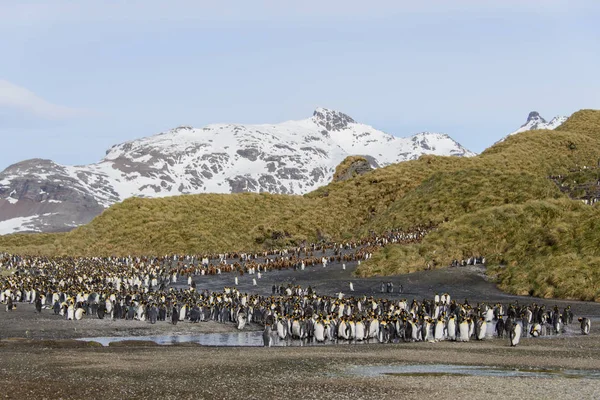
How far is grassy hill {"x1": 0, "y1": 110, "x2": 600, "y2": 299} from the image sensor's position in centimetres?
4847

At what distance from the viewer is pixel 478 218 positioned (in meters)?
58.7

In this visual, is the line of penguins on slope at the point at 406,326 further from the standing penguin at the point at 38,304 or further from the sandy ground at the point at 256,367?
the standing penguin at the point at 38,304

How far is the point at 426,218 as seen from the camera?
74.0 meters

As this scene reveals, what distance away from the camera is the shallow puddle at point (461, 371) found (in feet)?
62.7

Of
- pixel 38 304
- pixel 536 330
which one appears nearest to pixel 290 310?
pixel 536 330

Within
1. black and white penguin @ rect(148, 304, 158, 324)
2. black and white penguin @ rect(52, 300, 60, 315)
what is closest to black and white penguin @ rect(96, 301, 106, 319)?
black and white penguin @ rect(52, 300, 60, 315)

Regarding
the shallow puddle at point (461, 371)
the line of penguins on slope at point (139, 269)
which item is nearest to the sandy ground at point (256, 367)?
the shallow puddle at point (461, 371)

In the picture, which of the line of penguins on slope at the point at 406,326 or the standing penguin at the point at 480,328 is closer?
the standing penguin at the point at 480,328

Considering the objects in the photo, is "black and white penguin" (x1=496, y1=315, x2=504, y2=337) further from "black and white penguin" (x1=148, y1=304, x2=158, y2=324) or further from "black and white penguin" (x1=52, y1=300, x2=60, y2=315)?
"black and white penguin" (x1=52, y1=300, x2=60, y2=315)

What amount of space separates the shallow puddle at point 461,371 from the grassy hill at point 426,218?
21.6 m

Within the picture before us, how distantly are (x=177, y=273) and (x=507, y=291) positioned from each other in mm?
29708

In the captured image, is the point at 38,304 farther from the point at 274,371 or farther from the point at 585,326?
the point at 585,326

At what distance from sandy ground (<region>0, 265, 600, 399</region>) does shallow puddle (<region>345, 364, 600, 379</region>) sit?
0.21 meters

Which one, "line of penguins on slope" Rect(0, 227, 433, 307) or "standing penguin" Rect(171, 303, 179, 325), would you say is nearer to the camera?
"standing penguin" Rect(171, 303, 179, 325)
